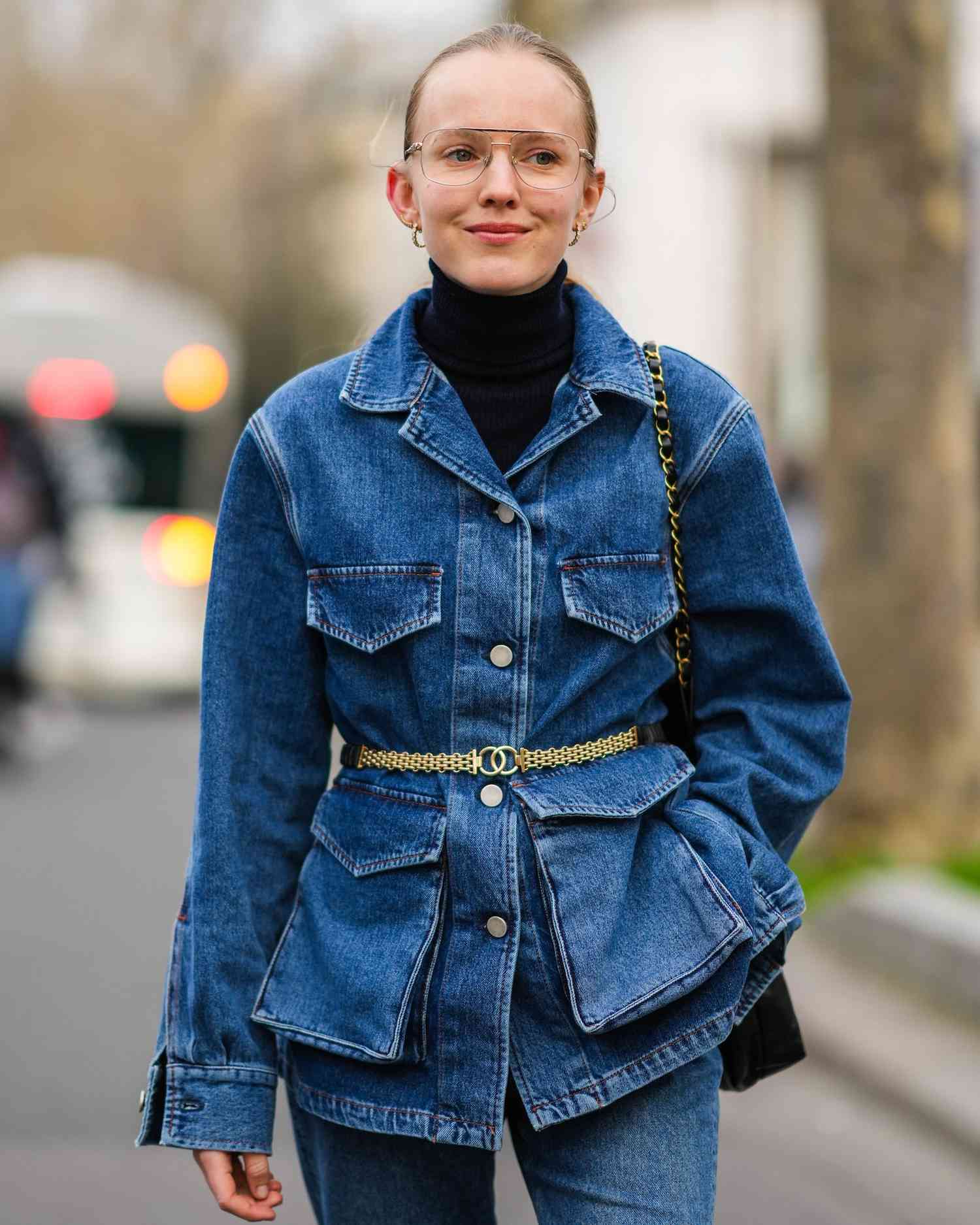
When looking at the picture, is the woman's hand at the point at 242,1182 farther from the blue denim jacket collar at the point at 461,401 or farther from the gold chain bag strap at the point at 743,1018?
the blue denim jacket collar at the point at 461,401

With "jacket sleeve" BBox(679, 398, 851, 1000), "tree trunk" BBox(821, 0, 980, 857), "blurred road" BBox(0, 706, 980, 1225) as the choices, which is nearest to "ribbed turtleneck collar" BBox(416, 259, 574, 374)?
"jacket sleeve" BBox(679, 398, 851, 1000)

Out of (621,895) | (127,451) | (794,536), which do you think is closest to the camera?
(621,895)

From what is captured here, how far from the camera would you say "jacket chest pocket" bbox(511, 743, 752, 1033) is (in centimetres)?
210

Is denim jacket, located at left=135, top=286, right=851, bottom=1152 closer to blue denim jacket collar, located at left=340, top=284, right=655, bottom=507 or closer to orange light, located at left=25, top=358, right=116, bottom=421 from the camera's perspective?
blue denim jacket collar, located at left=340, top=284, right=655, bottom=507

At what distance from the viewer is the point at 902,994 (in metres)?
5.68

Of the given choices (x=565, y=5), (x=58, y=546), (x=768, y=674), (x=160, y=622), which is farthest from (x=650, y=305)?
(x=768, y=674)

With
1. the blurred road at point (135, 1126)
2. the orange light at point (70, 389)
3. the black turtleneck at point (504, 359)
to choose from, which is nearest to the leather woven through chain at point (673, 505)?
the black turtleneck at point (504, 359)

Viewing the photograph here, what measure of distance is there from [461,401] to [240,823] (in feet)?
1.77

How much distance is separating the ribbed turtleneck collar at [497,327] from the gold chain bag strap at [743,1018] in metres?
0.12

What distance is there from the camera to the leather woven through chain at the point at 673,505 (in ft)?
7.38

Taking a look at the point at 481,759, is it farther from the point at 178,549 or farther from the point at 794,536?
the point at 178,549

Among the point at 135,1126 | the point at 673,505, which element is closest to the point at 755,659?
the point at 673,505

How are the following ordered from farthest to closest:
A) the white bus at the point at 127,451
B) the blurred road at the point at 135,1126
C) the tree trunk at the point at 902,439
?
1. the white bus at the point at 127,451
2. the tree trunk at the point at 902,439
3. the blurred road at the point at 135,1126

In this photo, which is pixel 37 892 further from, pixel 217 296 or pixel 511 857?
pixel 217 296
